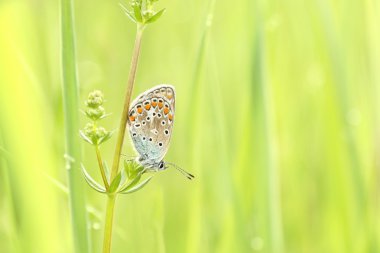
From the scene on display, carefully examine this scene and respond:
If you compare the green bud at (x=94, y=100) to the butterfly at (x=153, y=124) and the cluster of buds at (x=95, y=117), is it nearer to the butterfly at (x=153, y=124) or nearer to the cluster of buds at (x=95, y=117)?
the cluster of buds at (x=95, y=117)

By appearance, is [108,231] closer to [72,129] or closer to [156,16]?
[72,129]

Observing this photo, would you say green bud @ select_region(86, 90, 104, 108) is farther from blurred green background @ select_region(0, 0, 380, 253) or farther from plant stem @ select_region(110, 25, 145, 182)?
blurred green background @ select_region(0, 0, 380, 253)

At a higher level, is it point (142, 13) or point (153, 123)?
point (142, 13)

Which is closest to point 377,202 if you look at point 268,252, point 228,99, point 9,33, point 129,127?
point 268,252

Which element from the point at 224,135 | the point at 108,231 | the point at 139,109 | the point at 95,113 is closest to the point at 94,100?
the point at 95,113

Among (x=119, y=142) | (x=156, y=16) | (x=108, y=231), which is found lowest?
(x=108, y=231)

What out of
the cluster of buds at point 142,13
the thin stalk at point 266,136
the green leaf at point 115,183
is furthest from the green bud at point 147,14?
the thin stalk at point 266,136

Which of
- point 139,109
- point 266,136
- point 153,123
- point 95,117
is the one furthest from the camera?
point 266,136
